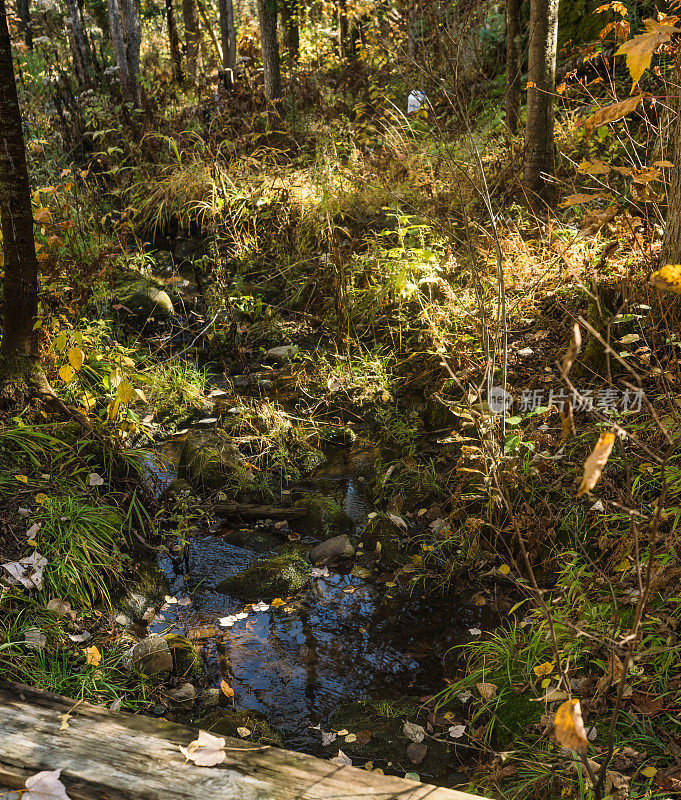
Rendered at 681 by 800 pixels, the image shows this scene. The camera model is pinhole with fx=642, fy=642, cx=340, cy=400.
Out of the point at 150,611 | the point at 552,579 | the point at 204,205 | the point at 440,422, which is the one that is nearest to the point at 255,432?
the point at 440,422

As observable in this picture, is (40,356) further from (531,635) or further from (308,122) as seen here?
(308,122)

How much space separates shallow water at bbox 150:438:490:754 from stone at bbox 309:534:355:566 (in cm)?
10

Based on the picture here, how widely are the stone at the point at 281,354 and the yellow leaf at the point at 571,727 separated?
426 cm

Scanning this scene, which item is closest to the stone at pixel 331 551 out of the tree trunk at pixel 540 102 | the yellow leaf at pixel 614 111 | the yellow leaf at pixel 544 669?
the yellow leaf at pixel 544 669

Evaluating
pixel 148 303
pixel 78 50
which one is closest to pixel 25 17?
pixel 78 50

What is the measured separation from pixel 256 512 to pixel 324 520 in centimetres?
44

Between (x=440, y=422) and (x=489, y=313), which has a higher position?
(x=489, y=313)

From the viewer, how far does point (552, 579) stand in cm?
317

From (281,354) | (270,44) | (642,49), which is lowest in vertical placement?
(281,354)

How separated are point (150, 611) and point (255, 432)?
5.28ft

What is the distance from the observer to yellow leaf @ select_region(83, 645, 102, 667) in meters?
2.70

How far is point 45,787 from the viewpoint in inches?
62.6

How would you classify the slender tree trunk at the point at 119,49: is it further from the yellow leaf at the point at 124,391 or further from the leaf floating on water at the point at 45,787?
the leaf floating on water at the point at 45,787

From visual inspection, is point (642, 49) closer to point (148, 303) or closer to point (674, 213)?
point (674, 213)
